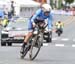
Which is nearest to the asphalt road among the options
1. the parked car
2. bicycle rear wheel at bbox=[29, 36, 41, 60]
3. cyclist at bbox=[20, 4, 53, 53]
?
bicycle rear wheel at bbox=[29, 36, 41, 60]

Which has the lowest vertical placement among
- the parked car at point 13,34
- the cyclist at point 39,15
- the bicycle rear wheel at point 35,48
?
the parked car at point 13,34

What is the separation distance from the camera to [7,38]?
81.4 feet

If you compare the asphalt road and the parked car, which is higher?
the asphalt road

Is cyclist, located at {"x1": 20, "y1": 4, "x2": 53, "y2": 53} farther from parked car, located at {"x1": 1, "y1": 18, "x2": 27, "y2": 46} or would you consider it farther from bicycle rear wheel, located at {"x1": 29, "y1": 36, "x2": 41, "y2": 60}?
parked car, located at {"x1": 1, "y1": 18, "x2": 27, "y2": 46}

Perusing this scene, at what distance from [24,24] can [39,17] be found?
1146cm

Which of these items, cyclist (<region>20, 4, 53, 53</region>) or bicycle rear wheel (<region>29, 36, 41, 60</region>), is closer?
cyclist (<region>20, 4, 53, 53</region>)

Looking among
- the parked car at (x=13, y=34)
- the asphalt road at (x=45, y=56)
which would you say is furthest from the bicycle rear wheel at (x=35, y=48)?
the parked car at (x=13, y=34)

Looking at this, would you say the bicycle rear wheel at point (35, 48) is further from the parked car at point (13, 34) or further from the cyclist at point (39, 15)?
the parked car at point (13, 34)

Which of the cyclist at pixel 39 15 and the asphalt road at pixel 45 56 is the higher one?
the cyclist at pixel 39 15

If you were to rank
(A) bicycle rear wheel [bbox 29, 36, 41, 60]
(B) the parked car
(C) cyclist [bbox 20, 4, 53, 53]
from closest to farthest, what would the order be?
1. (C) cyclist [bbox 20, 4, 53, 53]
2. (A) bicycle rear wheel [bbox 29, 36, 41, 60]
3. (B) the parked car

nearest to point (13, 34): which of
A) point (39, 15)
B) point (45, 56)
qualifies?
point (45, 56)

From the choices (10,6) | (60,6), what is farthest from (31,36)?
(60,6)

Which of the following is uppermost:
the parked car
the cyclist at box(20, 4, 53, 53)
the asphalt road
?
the cyclist at box(20, 4, 53, 53)

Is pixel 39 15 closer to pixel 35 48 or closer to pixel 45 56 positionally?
pixel 35 48
